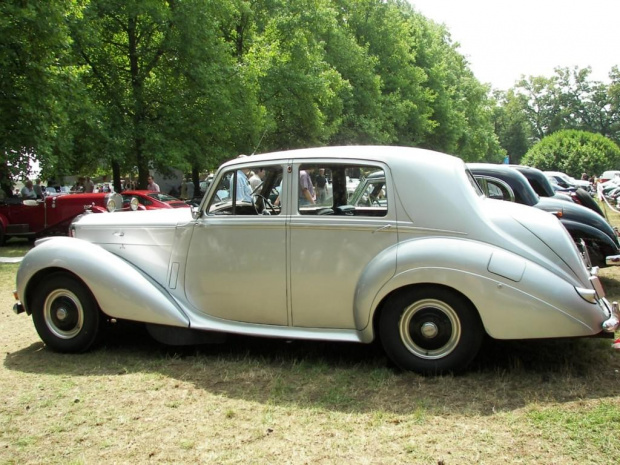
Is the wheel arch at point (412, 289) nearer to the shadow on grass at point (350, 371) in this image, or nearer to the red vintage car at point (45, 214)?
the shadow on grass at point (350, 371)

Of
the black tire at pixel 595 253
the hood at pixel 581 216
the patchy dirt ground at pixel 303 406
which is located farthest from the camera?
the hood at pixel 581 216

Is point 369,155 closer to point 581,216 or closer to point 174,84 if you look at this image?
point 581,216

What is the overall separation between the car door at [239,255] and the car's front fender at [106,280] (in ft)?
0.93

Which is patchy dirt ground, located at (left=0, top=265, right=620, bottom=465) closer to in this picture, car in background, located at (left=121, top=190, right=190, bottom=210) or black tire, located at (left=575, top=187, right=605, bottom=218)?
black tire, located at (left=575, top=187, right=605, bottom=218)

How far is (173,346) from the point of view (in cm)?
569

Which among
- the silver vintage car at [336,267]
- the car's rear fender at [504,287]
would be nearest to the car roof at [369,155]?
the silver vintage car at [336,267]

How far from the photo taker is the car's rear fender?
4215mm

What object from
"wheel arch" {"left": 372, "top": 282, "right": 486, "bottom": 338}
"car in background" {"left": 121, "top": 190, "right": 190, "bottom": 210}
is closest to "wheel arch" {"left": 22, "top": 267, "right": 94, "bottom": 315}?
"wheel arch" {"left": 372, "top": 282, "right": 486, "bottom": 338}

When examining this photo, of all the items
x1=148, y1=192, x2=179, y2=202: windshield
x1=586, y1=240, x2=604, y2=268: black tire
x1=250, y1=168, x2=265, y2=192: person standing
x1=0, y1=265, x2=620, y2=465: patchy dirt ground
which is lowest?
x1=0, y1=265, x2=620, y2=465: patchy dirt ground

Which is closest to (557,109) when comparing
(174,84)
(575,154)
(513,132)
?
(513,132)

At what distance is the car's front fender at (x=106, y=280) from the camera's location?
16.9 ft

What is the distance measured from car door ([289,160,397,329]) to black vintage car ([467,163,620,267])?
3740mm

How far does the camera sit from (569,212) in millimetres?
7926

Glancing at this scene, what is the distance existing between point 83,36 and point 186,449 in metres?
16.6
